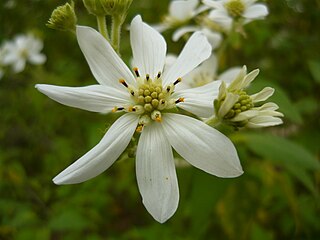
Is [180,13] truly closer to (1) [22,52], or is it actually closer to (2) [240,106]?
(2) [240,106]

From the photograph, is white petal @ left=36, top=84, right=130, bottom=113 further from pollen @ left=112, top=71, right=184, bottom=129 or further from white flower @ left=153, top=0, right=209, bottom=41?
white flower @ left=153, top=0, right=209, bottom=41

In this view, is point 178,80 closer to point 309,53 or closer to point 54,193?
point 54,193

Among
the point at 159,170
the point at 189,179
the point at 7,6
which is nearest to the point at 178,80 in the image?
the point at 159,170

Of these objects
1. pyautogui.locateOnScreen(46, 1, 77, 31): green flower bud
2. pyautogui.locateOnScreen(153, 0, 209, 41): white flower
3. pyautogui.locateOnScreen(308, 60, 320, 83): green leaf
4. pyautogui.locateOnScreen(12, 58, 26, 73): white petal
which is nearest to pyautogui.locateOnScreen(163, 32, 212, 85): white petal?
pyautogui.locateOnScreen(46, 1, 77, 31): green flower bud

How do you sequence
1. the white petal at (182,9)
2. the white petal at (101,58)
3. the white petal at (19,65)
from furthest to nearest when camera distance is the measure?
1. the white petal at (19,65)
2. the white petal at (182,9)
3. the white petal at (101,58)

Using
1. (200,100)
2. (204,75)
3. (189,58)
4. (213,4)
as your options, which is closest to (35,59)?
(204,75)

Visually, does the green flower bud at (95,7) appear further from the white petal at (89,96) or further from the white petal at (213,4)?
the white petal at (213,4)

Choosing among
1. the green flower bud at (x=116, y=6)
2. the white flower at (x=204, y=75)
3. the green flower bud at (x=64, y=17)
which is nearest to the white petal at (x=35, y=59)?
the white flower at (x=204, y=75)

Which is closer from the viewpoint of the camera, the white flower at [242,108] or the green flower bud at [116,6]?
the white flower at [242,108]
